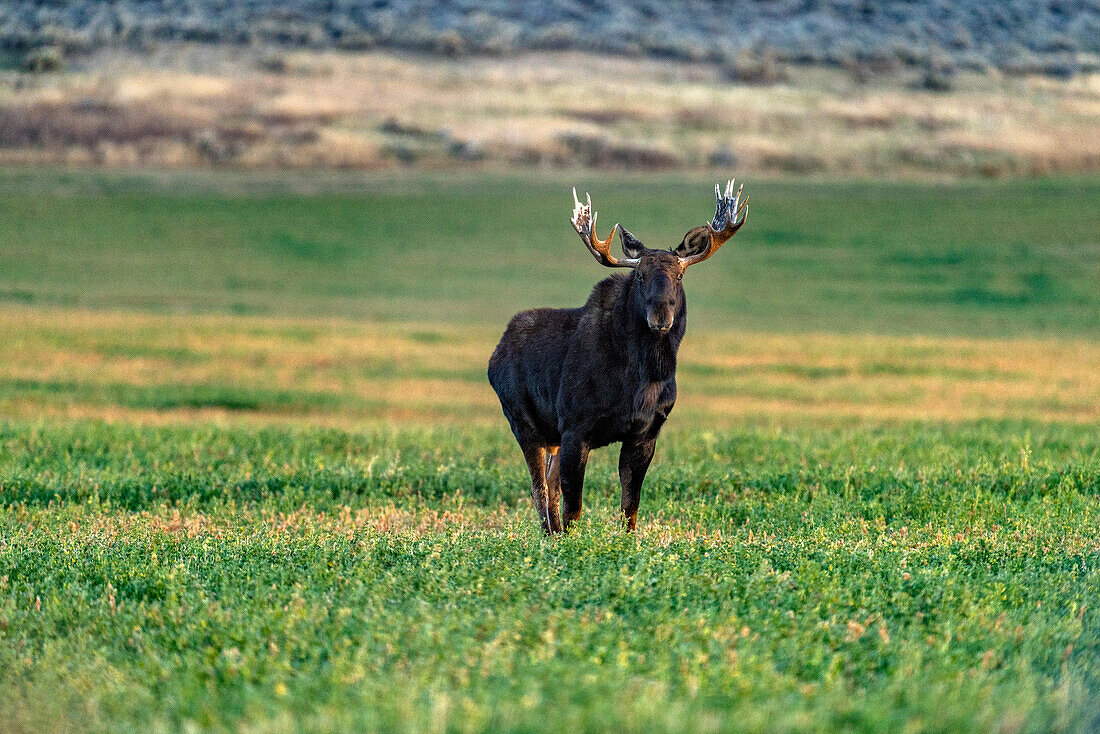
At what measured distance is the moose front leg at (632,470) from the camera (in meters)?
11.4

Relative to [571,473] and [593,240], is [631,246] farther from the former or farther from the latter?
[571,473]

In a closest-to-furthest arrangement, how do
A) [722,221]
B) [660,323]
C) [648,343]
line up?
[660,323] < [648,343] < [722,221]

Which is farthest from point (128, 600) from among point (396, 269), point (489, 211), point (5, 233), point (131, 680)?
point (489, 211)

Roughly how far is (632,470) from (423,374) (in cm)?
2646

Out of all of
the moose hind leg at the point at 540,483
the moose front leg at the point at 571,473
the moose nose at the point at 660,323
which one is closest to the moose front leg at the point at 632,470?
the moose front leg at the point at 571,473

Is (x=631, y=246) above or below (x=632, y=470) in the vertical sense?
above

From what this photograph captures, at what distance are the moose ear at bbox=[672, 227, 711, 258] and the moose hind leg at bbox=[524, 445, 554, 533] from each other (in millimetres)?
2543

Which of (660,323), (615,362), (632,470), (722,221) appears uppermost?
(722,221)

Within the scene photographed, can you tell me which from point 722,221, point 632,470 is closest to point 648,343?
point 632,470

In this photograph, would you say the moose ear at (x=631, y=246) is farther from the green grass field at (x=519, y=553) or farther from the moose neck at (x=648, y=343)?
the green grass field at (x=519, y=553)

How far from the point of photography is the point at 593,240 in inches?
464

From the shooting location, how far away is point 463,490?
14875mm

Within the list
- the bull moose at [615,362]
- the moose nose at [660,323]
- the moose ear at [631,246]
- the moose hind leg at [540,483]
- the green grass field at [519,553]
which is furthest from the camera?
the moose hind leg at [540,483]

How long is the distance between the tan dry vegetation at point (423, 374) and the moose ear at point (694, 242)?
15761 mm
